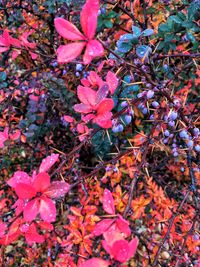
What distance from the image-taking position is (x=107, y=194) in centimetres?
71

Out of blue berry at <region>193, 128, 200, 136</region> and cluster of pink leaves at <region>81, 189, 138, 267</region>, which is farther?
blue berry at <region>193, 128, 200, 136</region>

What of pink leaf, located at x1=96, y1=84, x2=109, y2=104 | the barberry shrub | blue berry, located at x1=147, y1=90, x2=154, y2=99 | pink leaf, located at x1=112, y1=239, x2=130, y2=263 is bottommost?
the barberry shrub

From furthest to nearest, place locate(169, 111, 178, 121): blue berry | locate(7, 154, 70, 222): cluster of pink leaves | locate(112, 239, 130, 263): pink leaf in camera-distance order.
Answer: locate(169, 111, 178, 121): blue berry → locate(7, 154, 70, 222): cluster of pink leaves → locate(112, 239, 130, 263): pink leaf

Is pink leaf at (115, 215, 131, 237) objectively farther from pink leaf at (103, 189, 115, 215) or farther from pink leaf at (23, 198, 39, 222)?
pink leaf at (23, 198, 39, 222)

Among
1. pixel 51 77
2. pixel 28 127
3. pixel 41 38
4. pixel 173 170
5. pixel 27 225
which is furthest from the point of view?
pixel 41 38

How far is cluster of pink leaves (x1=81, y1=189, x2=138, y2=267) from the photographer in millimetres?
554

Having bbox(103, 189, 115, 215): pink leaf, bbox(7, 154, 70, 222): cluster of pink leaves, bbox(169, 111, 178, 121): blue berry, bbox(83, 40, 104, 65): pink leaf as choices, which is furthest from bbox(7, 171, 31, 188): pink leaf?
bbox(169, 111, 178, 121): blue berry

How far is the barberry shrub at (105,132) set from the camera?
699mm

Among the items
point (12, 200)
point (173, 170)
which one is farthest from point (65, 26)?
point (12, 200)

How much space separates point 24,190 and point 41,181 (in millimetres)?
36

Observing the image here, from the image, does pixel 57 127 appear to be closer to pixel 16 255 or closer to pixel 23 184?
pixel 16 255

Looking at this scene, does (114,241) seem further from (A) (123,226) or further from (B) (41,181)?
(B) (41,181)

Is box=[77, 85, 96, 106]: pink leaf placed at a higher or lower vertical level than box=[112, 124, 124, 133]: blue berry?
higher

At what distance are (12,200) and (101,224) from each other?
1.32m
